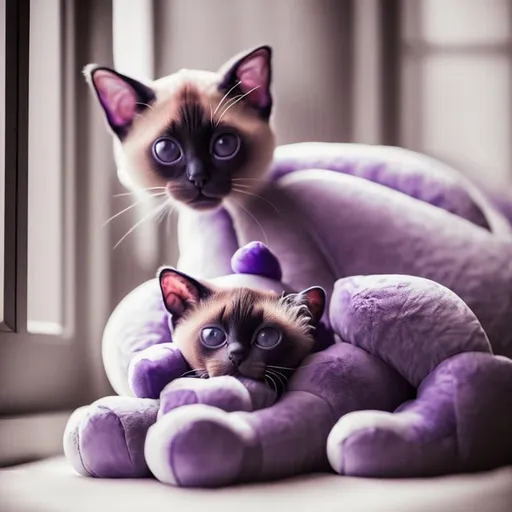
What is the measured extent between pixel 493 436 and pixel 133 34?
84 centimetres

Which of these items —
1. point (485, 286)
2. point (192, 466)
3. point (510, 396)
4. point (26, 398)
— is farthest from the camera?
point (26, 398)

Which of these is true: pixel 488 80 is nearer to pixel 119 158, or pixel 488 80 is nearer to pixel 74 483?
pixel 119 158

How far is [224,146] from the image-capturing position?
0.98 m

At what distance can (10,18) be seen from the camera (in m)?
1.07

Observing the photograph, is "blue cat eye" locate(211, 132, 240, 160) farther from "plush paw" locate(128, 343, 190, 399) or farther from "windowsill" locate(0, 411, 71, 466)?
"windowsill" locate(0, 411, 71, 466)

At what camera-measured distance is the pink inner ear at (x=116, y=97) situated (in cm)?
99

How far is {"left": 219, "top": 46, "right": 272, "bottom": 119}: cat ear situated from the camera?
1005mm

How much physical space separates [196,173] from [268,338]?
24 centimetres

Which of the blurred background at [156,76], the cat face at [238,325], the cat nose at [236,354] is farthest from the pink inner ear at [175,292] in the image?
the blurred background at [156,76]

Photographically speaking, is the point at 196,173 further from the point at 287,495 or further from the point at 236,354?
the point at 287,495

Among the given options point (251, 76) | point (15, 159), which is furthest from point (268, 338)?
point (15, 159)

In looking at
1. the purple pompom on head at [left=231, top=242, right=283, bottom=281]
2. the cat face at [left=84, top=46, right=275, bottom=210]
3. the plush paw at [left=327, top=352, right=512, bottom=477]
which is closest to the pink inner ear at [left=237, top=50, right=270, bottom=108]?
the cat face at [left=84, top=46, right=275, bottom=210]

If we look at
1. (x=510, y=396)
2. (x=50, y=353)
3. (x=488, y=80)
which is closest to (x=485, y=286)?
(x=510, y=396)

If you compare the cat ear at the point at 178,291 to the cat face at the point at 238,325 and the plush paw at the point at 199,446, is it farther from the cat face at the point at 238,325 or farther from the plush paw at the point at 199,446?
the plush paw at the point at 199,446
